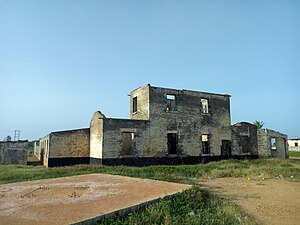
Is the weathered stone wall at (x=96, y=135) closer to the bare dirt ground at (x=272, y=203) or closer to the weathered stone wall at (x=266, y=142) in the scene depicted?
the bare dirt ground at (x=272, y=203)

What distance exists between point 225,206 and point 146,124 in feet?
39.3

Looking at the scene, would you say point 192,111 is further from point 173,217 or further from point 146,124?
point 173,217

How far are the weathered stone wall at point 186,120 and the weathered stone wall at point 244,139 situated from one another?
929mm

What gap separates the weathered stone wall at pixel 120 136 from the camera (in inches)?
635

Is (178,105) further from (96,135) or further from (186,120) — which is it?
(96,135)

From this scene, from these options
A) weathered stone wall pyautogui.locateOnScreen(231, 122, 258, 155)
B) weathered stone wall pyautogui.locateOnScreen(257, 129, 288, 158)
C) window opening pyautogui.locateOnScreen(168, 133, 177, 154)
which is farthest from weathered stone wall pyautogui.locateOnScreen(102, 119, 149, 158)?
weathered stone wall pyautogui.locateOnScreen(257, 129, 288, 158)

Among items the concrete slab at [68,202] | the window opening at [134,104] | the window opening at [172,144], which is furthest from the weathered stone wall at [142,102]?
the concrete slab at [68,202]

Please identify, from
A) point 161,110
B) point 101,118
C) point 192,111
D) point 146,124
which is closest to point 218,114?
point 192,111

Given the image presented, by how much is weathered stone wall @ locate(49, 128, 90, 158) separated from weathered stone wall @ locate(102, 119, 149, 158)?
3.58 metres

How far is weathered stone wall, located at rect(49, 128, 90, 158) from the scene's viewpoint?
17859 mm

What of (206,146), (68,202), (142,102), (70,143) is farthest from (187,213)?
(206,146)

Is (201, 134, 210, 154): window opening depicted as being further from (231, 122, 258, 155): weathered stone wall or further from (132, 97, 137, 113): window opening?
(132, 97, 137, 113): window opening

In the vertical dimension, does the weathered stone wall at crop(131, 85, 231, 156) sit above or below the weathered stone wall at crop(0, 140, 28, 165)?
above

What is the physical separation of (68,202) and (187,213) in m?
2.51
